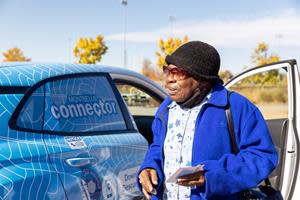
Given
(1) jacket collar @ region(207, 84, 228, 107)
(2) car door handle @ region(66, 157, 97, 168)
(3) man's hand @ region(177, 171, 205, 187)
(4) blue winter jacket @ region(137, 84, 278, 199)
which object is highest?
(1) jacket collar @ region(207, 84, 228, 107)

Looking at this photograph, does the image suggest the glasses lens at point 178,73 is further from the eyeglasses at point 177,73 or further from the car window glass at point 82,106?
the car window glass at point 82,106

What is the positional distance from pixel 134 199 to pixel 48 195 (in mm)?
1082

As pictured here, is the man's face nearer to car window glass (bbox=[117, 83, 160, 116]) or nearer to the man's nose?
the man's nose

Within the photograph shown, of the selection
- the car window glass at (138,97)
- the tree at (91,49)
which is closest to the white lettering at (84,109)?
the car window glass at (138,97)

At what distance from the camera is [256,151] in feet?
6.55

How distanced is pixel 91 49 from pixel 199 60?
5050 cm

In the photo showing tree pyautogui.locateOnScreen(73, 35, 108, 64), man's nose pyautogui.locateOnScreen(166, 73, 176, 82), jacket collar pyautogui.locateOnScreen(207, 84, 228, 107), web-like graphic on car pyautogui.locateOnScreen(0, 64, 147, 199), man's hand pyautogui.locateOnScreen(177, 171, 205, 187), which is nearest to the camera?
man's hand pyautogui.locateOnScreen(177, 171, 205, 187)

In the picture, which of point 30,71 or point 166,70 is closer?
point 166,70

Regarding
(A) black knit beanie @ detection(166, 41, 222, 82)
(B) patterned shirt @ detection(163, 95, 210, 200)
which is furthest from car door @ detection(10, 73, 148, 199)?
(A) black knit beanie @ detection(166, 41, 222, 82)

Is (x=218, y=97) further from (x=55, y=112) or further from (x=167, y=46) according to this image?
(x=167, y=46)

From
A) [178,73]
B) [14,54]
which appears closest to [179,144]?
[178,73]

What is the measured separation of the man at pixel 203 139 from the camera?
1.96m

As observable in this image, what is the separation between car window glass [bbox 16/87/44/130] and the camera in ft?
8.30

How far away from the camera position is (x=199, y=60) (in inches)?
83.4
